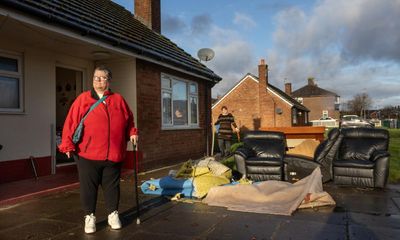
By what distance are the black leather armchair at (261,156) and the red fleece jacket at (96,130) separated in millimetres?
4332

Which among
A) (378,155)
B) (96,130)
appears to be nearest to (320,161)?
(378,155)

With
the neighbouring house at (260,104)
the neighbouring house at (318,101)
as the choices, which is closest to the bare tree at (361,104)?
the neighbouring house at (318,101)

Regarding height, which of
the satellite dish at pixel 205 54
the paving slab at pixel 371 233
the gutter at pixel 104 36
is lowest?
the paving slab at pixel 371 233

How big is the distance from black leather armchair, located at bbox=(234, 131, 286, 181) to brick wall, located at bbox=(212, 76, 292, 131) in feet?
93.0

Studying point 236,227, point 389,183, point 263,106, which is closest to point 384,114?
point 263,106

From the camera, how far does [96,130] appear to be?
4.44 m

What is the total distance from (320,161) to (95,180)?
215 inches

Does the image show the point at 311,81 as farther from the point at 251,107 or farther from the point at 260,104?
the point at 260,104

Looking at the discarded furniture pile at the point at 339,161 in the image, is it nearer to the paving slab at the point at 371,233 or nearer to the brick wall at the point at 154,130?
the brick wall at the point at 154,130

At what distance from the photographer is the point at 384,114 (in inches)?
3100

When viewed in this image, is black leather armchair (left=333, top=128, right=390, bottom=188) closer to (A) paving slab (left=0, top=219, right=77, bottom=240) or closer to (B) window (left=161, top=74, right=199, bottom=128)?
(B) window (left=161, top=74, right=199, bottom=128)

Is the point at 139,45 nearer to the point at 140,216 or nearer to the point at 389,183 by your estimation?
the point at 140,216

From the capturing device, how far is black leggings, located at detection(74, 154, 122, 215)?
4512 millimetres

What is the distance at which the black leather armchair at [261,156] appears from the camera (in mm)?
8156
